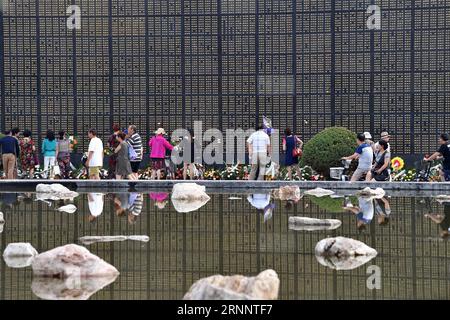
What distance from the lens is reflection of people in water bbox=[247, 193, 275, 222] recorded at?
17547 millimetres

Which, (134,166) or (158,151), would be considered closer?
(134,166)

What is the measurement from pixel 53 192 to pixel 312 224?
9161mm

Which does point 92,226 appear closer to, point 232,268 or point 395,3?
point 232,268

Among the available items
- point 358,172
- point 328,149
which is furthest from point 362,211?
point 328,149

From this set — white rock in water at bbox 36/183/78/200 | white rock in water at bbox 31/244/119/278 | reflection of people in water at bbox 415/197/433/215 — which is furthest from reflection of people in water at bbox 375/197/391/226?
white rock in water at bbox 36/183/78/200

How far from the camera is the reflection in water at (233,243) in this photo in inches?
380

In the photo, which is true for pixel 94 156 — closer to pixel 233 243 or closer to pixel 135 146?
pixel 135 146

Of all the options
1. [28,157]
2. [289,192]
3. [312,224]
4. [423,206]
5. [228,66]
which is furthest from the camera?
[228,66]

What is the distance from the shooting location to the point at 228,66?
30812 mm

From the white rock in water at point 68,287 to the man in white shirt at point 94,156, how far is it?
1448 centimetres

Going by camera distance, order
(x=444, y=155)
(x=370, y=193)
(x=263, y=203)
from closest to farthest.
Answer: (x=263, y=203)
(x=370, y=193)
(x=444, y=155)

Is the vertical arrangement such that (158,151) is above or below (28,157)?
above

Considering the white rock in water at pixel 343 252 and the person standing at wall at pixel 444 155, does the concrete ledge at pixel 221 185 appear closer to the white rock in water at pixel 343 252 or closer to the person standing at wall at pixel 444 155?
the person standing at wall at pixel 444 155

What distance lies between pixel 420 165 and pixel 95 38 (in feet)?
33.4
